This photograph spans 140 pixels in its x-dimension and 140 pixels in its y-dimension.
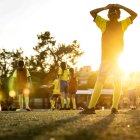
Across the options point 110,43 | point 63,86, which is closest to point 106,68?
point 110,43

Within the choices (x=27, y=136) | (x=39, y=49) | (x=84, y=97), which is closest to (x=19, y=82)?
(x=27, y=136)

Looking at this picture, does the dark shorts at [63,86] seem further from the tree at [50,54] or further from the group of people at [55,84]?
the tree at [50,54]

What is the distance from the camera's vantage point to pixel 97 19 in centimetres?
823

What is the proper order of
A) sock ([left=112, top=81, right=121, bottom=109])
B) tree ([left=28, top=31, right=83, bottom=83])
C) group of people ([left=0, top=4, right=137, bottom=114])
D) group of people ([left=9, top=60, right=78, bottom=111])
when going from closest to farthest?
group of people ([left=0, top=4, right=137, bottom=114]), sock ([left=112, top=81, right=121, bottom=109]), group of people ([left=9, top=60, right=78, bottom=111]), tree ([left=28, top=31, right=83, bottom=83])

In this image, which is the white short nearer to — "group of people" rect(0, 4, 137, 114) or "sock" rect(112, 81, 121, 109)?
"group of people" rect(0, 4, 137, 114)

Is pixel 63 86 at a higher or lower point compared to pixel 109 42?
lower

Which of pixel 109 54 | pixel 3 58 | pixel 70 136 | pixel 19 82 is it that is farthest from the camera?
pixel 3 58

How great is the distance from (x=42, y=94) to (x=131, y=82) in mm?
25337

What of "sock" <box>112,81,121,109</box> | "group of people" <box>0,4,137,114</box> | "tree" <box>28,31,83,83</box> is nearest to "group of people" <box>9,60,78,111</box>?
"sock" <box>112,81,121,109</box>

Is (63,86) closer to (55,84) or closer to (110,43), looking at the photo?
(55,84)

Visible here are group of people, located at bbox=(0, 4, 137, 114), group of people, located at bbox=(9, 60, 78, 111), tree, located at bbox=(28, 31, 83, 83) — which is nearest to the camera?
group of people, located at bbox=(0, 4, 137, 114)

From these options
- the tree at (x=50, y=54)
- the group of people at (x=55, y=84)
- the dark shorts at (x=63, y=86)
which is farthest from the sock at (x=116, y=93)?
the tree at (x=50, y=54)

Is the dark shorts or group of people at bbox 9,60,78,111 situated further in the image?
the dark shorts

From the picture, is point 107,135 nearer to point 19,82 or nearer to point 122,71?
point 122,71
